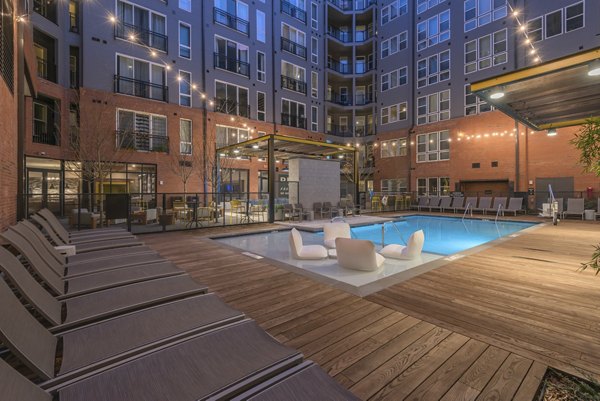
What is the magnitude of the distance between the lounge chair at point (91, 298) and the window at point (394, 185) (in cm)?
1954

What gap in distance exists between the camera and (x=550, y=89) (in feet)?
21.1

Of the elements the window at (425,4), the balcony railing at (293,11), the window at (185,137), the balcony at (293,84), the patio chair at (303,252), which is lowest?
the patio chair at (303,252)

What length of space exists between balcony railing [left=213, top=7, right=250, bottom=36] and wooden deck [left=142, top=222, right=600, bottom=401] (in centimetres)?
1709

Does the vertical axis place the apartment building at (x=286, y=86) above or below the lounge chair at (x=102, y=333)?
above

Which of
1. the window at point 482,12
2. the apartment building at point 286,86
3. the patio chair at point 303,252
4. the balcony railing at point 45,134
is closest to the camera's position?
the patio chair at point 303,252

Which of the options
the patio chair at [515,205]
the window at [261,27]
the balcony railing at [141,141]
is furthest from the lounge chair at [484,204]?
the window at [261,27]

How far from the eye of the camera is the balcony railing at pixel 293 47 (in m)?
20.0

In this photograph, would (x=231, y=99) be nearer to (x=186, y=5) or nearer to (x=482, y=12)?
(x=186, y=5)

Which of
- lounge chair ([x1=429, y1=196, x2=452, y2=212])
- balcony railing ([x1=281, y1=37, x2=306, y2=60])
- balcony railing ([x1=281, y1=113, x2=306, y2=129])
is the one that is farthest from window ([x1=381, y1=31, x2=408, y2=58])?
lounge chair ([x1=429, y1=196, x2=452, y2=212])

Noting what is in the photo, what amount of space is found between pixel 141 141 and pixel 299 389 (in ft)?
49.3

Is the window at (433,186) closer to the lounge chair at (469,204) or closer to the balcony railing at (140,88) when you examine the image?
the lounge chair at (469,204)

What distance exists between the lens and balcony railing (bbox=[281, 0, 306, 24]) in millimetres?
20094

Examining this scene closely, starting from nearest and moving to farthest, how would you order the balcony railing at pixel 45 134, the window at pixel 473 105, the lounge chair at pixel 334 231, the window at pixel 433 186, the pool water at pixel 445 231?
the lounge chair at pixel 334 231, the pool water at pixel 445 231, the balcony railing at pixel 45 134, the window at pixel 473 105, the window at pixel 433 186

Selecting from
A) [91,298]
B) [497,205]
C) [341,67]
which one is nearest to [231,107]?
[341,67]
